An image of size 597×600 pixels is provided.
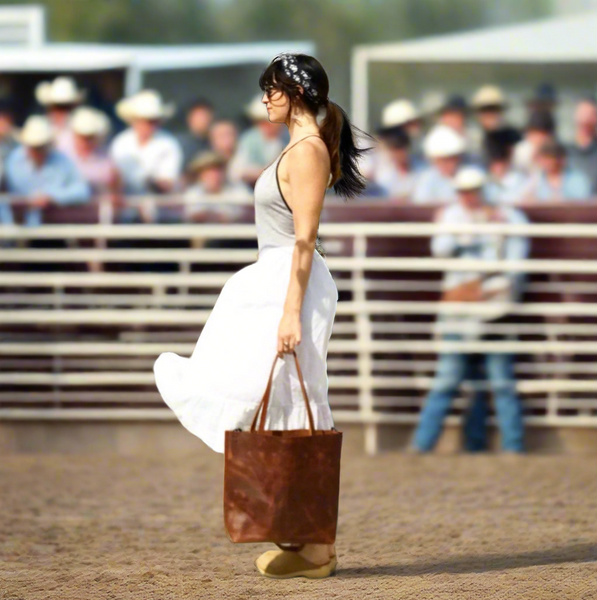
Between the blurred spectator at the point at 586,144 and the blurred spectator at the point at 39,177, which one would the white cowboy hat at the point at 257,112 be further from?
the blurred spectator at the point at 586,144

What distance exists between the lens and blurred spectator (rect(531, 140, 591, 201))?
10672mm

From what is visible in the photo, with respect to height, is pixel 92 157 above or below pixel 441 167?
above

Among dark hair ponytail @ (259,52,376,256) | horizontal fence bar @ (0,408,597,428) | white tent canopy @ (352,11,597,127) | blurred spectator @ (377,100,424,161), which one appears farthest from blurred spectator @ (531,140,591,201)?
dark hair ponytail @ (259,52,376,256)

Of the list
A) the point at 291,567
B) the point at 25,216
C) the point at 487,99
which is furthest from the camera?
the point at 487,99

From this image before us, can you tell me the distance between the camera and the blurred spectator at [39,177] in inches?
403

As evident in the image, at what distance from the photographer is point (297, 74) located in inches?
206

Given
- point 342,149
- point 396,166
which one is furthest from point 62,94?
point 342,149

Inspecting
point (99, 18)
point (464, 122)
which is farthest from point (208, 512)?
point (99, 18)

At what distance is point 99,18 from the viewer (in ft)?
177

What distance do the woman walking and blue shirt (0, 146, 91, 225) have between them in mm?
5128

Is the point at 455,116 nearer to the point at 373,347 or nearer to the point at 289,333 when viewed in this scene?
the point at 373,347

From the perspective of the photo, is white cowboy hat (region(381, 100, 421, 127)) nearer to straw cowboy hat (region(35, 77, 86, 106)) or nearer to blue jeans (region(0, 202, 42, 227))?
straw cowboy hat (region(35, 77, 86, 106))

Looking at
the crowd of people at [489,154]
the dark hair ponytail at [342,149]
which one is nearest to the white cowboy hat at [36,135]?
the crowd of people at [489,154]

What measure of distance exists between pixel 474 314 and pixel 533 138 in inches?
97.0
